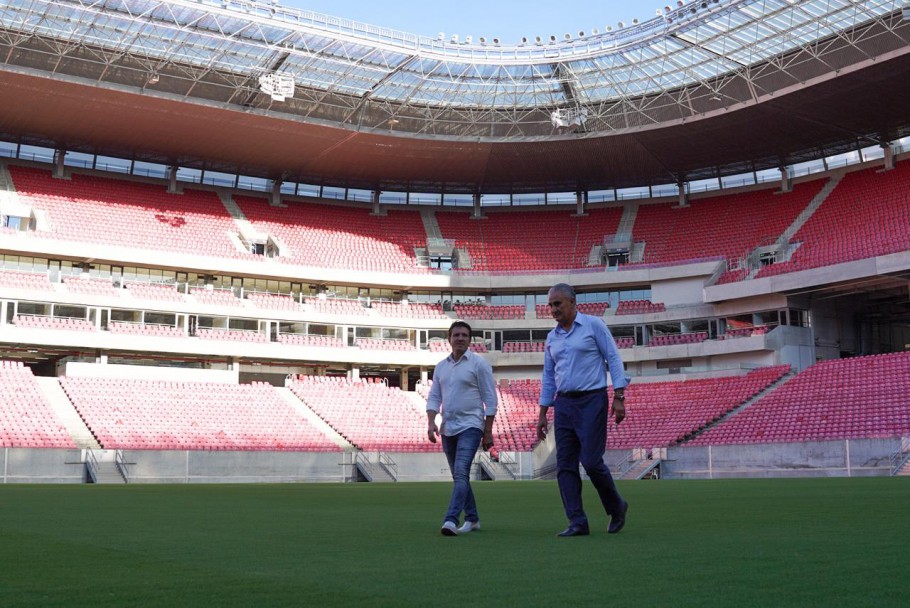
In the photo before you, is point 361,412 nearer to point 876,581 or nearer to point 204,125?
point 204,125

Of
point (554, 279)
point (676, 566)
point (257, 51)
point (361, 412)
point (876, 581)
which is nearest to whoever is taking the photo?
point (876, 581)

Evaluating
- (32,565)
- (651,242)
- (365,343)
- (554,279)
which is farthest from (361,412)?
(32,565)

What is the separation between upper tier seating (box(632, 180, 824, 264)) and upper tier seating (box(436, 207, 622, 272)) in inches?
106

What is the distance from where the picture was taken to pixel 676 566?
5.22m

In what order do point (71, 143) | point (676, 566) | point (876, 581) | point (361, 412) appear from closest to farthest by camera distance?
1. point (876, 581)
2. point (676, 566)
3. point (361, 412)
4. point (71, 143)

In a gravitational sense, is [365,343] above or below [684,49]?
below

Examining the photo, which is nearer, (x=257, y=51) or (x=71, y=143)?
(x=257, y=51)

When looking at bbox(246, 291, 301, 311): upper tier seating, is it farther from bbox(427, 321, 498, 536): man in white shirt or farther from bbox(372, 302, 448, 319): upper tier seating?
bbox(427, 321, 498, 536): man in white shirt

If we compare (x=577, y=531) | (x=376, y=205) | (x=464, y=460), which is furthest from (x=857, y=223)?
(x=577, y=531)

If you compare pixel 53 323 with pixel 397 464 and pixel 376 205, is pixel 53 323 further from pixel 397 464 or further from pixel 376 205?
pixel 376 205

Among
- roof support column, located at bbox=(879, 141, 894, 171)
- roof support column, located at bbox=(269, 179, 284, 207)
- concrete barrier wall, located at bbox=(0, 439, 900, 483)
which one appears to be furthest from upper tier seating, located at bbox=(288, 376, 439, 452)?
roof support column, located at bbox=(879, 141, 894, 171)

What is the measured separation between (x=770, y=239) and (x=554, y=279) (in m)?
11.9

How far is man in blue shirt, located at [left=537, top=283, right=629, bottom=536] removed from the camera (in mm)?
7492

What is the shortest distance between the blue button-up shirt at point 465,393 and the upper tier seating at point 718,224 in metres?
43.7
